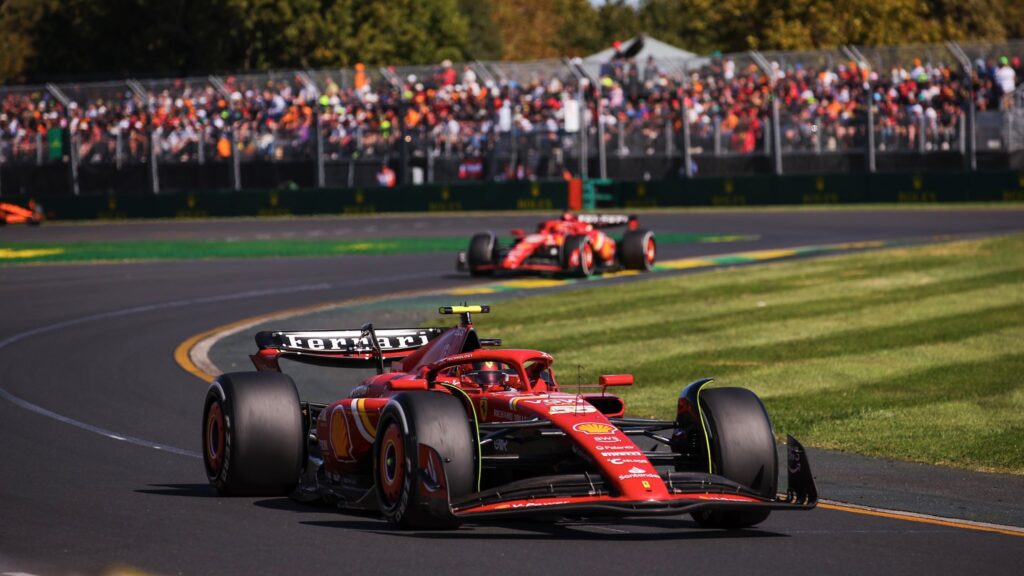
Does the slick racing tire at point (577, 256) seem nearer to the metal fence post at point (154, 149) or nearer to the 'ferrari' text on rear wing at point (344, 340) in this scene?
the 'ferrari' text on rear wing at point (344, 340)

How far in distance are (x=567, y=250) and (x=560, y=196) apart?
723 inches

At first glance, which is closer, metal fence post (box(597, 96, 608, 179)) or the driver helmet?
the driver helmet

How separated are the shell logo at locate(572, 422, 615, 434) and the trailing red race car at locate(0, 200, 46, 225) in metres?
41.8

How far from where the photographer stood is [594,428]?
8.88m

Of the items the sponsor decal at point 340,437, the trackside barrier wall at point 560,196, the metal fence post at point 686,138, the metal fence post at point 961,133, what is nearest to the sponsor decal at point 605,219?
the trackside barrier wall at point 560,196

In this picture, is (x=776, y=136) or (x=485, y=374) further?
(x=776, y=136)

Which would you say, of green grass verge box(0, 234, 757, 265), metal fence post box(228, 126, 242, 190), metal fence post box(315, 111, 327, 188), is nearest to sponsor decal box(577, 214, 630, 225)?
green grass verge box(0, 234, 757, 265)

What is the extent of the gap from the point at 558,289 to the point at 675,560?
18.6 m

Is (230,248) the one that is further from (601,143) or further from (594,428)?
(594,428)

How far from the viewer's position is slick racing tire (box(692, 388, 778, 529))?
928cm

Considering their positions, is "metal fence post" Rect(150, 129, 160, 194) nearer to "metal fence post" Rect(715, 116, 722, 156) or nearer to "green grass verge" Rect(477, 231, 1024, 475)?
"metal fence post" Rect(715, 116, 722, 156)

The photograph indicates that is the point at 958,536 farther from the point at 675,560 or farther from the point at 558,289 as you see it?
the point at 558,289

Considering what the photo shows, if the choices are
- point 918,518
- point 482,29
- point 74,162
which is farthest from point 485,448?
point 482,29

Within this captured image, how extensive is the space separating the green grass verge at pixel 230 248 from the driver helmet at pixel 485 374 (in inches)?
979
